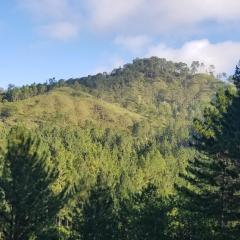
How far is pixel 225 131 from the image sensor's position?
33.1m

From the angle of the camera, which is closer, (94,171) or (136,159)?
(94,171)

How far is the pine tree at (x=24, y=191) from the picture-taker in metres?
35.4

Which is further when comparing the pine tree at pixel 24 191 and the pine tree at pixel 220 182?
the pine tree at pixel 24 191

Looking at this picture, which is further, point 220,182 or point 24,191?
point 24,191

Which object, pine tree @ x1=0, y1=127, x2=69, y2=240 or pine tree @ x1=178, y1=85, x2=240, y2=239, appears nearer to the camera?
pine tree @ x1=178, y1=85, x2=240, y2=239

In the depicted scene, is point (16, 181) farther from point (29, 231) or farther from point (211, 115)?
point (211, 115)

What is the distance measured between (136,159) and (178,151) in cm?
4649

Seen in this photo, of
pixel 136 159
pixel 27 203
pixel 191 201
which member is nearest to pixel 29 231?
pixel 27 203

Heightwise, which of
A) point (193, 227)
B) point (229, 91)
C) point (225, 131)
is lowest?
point (193, 227)

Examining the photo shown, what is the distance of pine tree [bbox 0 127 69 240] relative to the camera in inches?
1395

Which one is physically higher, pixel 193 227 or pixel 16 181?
pixel 16 181

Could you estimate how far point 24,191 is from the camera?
35375 mm

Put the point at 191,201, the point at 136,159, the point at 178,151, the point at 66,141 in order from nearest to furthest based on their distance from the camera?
the point at 191,201 → the point at 136,159 → the point at 66,141 → the point at 178,151

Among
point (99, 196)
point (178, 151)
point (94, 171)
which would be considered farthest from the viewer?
point (178, 151)
